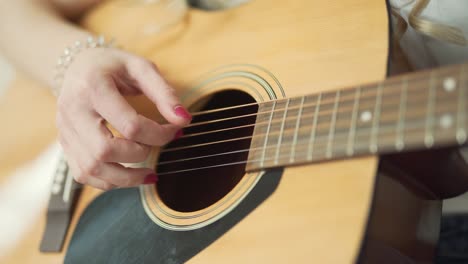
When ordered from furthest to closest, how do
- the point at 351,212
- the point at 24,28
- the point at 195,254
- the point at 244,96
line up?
the point at 24,28
the point at 244,96
the point at 195,254
the point at 351,212

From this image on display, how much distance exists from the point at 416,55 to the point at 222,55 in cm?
30

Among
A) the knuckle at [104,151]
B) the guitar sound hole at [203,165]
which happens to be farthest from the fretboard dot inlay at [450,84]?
the knuckle at [104,151]

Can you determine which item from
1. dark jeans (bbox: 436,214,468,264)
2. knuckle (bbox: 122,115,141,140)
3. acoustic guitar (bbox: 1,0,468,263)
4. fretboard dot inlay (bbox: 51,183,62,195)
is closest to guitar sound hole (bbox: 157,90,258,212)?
acoustic guitar (bbox: 1,0,468,263)

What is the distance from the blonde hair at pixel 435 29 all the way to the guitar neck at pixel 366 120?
0.16 metres

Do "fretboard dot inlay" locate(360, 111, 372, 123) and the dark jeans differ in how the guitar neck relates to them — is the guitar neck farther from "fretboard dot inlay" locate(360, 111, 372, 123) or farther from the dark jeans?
the dark jeans

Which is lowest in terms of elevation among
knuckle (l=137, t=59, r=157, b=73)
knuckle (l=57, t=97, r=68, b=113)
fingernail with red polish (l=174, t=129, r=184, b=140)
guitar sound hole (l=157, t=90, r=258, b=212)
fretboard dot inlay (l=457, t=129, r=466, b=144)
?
guitar sound hole (l=157, t=90, r=258, b=212)

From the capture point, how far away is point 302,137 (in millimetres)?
538

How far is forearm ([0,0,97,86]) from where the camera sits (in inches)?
Answer: 35.6

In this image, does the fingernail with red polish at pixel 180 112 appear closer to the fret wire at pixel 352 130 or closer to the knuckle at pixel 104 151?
the knuckle at pixel 104 151

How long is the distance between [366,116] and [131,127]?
0.33m

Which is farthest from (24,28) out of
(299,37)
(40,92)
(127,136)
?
(299,37)

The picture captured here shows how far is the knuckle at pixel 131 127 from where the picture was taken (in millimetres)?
638

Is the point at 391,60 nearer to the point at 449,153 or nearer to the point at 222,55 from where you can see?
the point at 449,153

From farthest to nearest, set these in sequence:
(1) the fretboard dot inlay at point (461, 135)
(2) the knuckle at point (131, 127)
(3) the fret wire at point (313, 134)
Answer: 1. (2) the knuckle at point (131, 127)
2. (3) the fret wire at point (313, 134)
3. (1) the fretboard dot inlay at point (461, 135)
